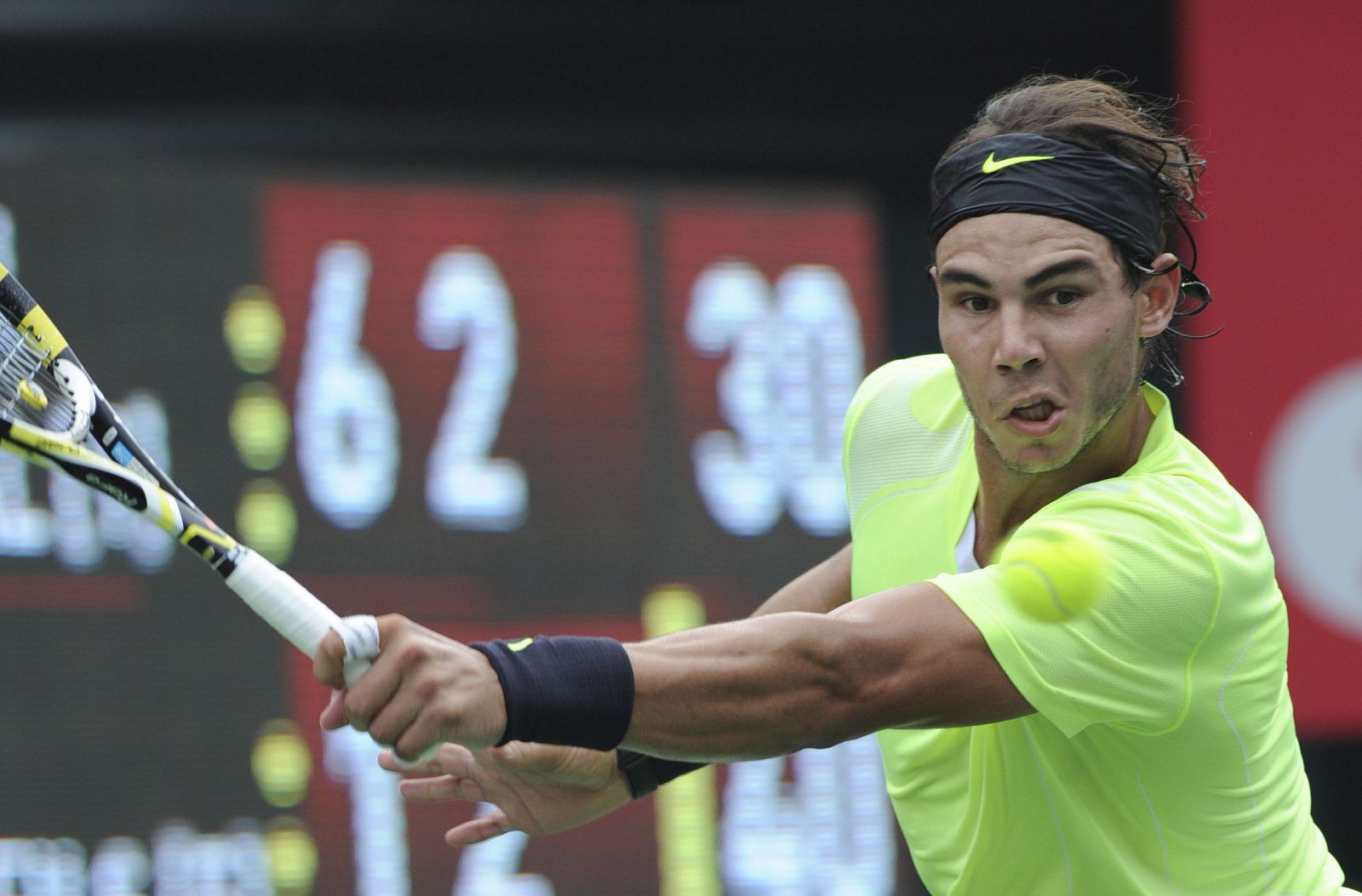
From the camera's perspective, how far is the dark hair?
9.00 feet

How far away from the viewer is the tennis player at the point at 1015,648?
7.38 feet

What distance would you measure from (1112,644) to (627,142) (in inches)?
149

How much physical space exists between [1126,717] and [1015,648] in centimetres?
22

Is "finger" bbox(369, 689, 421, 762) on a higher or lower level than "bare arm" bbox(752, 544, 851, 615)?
lower

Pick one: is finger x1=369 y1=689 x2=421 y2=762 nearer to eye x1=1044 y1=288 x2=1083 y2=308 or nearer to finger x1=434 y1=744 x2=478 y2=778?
finger x1=434 y1=744 x2=478 y2=778

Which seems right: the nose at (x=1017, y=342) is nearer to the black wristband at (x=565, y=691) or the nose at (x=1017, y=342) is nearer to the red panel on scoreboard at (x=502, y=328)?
the black wristband at (x=565, y=691)

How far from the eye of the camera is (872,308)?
210 inches

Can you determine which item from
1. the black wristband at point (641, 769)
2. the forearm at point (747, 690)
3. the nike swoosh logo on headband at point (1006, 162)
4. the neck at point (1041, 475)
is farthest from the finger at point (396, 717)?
the nike swoosh logo on headband at point (1006, 162)

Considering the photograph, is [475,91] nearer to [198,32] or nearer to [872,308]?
[198,32]

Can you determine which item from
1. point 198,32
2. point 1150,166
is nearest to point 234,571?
point 1150,166

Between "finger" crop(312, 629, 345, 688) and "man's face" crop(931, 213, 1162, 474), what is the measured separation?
0.96 meters

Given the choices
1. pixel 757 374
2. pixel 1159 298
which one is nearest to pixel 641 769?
pixel 1159 298

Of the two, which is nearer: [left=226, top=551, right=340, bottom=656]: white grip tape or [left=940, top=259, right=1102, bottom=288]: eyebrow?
[left=226, top=551, right=340, bottom=656]: white grip tape

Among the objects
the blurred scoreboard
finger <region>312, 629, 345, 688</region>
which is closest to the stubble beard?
finger <region>312, 629, 345, 688</region>
